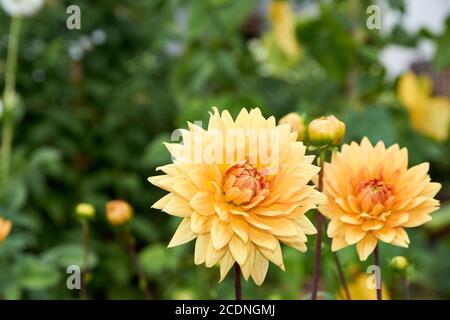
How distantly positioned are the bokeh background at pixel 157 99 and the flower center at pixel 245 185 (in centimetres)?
77

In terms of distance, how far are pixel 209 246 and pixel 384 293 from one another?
15.6 inches

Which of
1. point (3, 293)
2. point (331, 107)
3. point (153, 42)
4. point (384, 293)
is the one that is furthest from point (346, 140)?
point (153, 42)

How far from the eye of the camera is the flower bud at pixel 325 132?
0.58 meters

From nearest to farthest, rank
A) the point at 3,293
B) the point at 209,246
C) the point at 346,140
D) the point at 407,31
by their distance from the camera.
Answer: the point at 209,246, the point at 3,293, the point at 346,140, the point at 407,31

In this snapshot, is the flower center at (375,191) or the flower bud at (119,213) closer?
the flower center at (375,191)

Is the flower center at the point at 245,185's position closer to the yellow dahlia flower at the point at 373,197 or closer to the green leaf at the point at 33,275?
the yellow dahlia flower at the point at 373,197

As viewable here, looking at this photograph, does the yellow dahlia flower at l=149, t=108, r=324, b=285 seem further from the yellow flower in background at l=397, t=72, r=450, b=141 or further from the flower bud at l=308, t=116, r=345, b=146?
the yellow flower in background at l=397, t=72, r=450, b=141

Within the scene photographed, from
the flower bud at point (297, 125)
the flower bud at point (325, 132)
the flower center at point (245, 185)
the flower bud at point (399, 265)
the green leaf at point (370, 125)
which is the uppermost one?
the green leaf at point (370, 125)

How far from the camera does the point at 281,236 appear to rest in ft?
1.70

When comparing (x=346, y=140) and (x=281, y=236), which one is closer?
(x=281, y=236)

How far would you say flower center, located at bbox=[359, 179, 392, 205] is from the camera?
581mm

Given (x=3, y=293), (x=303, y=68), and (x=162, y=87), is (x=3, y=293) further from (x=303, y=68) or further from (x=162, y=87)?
(x=303, y=68)

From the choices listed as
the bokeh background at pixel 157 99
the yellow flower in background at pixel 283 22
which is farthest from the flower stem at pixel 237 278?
the yellow flower in background at pixel 283 22

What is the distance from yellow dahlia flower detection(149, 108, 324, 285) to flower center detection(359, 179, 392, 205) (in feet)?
0.24
